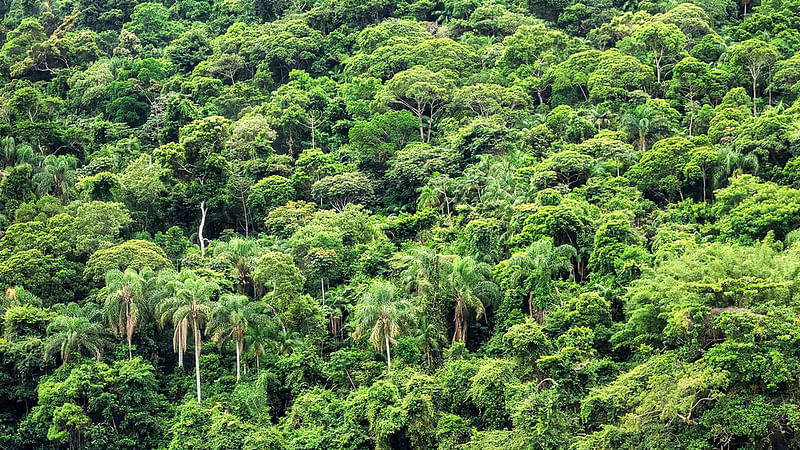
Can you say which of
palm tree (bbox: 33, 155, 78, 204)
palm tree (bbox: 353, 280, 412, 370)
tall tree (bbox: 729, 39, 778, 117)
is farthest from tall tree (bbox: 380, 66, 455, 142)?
palm tree (bbox: 353, 280, 412, 370)

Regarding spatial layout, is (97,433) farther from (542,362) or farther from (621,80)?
(621,80)

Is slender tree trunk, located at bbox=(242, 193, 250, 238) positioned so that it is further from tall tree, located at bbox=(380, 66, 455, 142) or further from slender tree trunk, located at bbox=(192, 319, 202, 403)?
slender tree trunk, located at bbox=(192, 319, 202, 403)

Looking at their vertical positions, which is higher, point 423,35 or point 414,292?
point 423,35

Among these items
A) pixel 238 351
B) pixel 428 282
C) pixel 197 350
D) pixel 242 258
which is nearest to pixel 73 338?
pixel 197 350

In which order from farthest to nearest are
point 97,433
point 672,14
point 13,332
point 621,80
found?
point 672,14
point 621,80
point 13,332
point 97,433

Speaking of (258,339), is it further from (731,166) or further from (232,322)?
(731,166)

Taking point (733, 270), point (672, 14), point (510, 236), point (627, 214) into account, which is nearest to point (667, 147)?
point (627, 214)

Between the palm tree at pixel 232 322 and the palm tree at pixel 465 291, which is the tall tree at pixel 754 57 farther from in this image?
the palm tree at pixel 232 322
